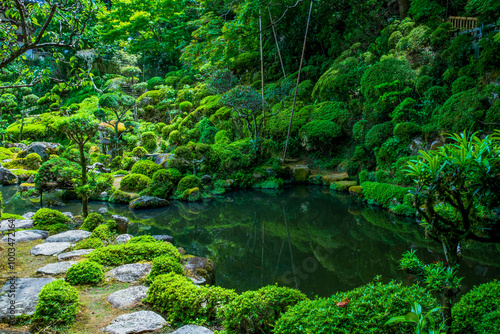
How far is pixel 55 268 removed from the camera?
12.8ft

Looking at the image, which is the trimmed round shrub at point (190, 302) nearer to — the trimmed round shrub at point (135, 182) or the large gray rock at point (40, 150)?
the trimmed round shrub at point (135, 182)

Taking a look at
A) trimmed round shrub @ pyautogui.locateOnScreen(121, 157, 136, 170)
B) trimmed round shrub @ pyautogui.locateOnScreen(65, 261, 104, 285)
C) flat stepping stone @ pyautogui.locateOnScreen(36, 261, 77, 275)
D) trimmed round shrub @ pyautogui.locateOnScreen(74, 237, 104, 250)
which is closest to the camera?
trimmed round shrub @ pyautogui.locateOnScreen(65, 261, 104, 285)

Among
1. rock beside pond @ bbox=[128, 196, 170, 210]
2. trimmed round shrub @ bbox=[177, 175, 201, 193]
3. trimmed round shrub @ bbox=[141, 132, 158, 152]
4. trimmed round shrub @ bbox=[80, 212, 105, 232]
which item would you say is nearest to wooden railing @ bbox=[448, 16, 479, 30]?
trimmed round shrub @ bbox=[177, 175, 201, 193]

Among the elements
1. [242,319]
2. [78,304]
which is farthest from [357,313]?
[78,304]

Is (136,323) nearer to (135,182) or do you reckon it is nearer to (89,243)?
(89,243)

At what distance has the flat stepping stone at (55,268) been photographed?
3814 millimetres

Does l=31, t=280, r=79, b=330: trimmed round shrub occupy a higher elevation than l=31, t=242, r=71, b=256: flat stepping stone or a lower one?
higher

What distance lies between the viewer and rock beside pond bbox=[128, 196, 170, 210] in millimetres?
9766

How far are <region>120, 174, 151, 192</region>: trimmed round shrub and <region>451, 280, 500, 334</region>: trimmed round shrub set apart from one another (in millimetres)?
10287

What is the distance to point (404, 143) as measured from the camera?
9438mm

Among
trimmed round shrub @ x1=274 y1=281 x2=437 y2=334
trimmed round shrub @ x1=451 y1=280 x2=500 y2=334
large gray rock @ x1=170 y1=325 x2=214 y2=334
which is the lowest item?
large gray rock @ x1=170 y1=325 x2=214 y2=334

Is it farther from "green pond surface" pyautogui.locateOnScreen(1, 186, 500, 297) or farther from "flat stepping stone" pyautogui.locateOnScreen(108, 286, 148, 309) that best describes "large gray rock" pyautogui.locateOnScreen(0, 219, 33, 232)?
"flat stepping stone" pyautogui.locateOnScreen(108, 286, 148, 309)

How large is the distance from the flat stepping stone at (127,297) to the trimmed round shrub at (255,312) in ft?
3.86

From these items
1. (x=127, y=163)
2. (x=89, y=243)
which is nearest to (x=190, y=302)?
(x=89, y=243)
